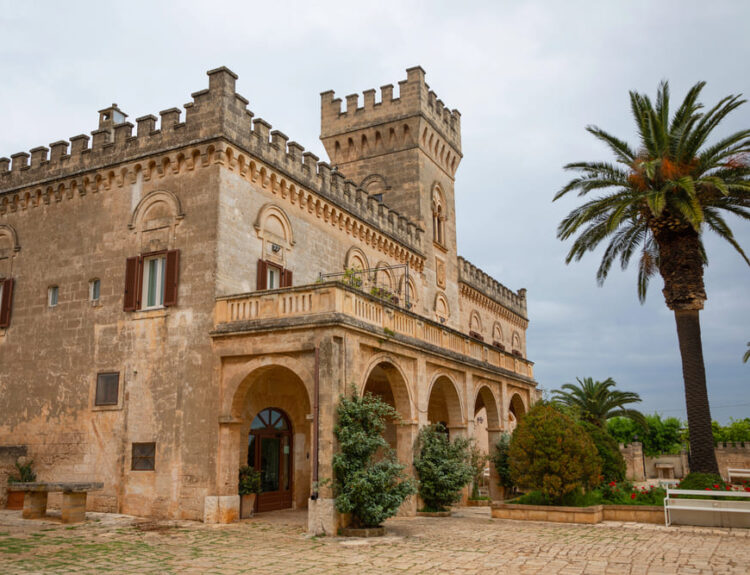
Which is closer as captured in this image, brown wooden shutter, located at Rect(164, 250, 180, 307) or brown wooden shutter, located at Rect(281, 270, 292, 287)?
brown wooden shutter, located at Rect(164, 250, 180, 307)

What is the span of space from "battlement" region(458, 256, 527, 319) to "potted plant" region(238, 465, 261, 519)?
18116 mm

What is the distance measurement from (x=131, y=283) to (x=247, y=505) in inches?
272

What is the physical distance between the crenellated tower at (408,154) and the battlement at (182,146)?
17.4 ft

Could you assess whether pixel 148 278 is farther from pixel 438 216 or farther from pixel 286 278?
pixel 438 216

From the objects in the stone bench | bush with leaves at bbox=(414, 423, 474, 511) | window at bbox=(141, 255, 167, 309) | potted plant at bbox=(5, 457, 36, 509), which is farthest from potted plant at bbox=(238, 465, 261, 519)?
potted plant at bbox=(5, 457, 36, 509)

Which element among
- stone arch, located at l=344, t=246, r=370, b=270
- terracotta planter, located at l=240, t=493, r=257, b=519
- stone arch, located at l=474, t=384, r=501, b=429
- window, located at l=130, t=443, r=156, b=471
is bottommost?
terracotta planter, located at l=240, t=493, r=257, b=519

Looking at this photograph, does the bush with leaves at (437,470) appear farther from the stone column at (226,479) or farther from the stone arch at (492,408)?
the stone arch at (492,408)

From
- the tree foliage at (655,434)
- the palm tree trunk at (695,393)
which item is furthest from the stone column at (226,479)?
the tree foliage at (655,434)

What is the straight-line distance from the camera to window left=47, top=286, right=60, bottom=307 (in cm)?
2002

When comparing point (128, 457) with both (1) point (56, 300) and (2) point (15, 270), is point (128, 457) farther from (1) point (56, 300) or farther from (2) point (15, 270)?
(2) point (15, 270)

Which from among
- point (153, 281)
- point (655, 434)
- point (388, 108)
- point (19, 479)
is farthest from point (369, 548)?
point (655, 434)

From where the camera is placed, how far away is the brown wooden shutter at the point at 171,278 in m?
17.7

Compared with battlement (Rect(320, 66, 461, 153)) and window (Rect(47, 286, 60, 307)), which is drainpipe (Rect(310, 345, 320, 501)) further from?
battlement (Rect(320, 66, 461, 153))

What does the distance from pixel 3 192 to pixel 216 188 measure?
349 inches
